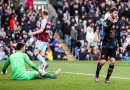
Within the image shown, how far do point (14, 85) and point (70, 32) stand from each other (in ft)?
61.1

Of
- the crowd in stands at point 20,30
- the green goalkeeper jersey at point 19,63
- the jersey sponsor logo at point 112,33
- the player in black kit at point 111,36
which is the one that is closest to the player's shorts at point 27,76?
the green goalkeeper jersey at point 19,63

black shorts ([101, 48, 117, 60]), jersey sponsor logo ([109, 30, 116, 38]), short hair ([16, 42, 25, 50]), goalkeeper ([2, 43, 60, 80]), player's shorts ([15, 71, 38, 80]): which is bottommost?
player's shorts ([15, 71, 38, 80])

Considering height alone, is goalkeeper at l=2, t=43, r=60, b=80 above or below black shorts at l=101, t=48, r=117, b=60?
below

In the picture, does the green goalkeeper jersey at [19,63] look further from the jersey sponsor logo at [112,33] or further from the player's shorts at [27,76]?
the jersey sponsor logo at [112,33]

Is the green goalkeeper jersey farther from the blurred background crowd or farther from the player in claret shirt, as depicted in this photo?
the blurred background crowd

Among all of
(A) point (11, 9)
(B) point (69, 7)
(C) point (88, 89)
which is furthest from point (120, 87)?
(B) point (69, 7)

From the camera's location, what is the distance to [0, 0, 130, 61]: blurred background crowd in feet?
90.9

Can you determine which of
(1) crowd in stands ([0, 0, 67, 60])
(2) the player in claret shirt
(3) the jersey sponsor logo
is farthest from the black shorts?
(1) crowd in stands ([0, 0, 67, 60])

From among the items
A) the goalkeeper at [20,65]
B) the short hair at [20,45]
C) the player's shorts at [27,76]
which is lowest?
the player's shorts at [27,76]

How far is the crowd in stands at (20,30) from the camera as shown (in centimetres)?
2736

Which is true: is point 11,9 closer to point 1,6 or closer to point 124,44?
point 1,6

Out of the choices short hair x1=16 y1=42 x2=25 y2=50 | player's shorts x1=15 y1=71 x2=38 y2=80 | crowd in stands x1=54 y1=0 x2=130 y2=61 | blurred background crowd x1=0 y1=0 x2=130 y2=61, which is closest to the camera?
short hair x1=16 y1=42 x2=25 y2=50

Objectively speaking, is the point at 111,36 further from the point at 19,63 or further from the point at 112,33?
the point at 19,63

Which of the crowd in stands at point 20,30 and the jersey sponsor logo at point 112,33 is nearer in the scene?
the jersey sponsor logo at point 112,33
